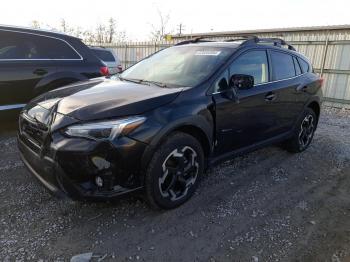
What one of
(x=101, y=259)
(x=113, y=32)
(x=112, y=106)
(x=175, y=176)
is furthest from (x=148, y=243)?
(x=113, y=32)

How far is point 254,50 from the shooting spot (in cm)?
384

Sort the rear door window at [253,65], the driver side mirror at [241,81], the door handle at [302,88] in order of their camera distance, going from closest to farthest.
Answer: the driver side mirror at [241,81], the rear door window at [253,65], the door handle at [302,88]

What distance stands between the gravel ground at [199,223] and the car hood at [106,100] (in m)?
0.83

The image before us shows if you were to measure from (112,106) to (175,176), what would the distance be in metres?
0.93

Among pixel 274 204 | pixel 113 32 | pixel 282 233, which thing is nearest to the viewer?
pixel 282 233

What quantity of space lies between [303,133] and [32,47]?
15.3 feet

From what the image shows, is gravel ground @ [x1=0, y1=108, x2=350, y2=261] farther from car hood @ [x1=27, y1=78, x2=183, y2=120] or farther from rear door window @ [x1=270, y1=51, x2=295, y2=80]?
rear door window @ [x1=270, y1=51, x2=295, y2=80]

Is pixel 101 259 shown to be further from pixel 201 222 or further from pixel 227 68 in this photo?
pixel 227 68

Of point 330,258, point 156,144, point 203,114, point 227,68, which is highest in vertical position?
point 227,68

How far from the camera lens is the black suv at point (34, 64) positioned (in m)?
4.66

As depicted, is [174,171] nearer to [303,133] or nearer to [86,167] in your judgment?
[86,167]

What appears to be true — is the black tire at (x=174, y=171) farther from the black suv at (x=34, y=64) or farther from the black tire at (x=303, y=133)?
the black suv at (x=34, y=64)

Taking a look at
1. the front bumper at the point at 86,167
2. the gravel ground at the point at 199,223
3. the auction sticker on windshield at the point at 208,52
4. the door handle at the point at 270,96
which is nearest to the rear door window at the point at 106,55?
the gravel ground at the point at 199,223

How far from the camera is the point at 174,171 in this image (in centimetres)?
296
